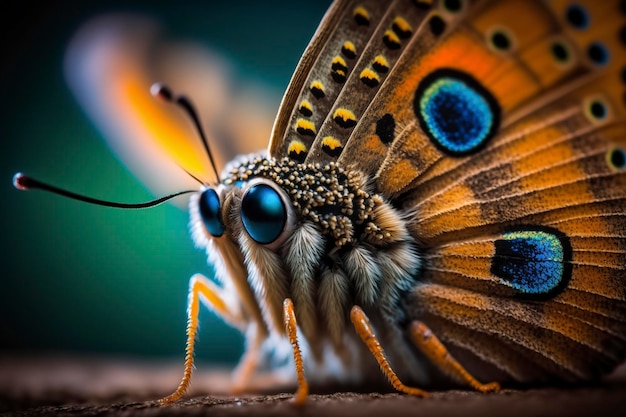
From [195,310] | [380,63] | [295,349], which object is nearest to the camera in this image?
[295,349]

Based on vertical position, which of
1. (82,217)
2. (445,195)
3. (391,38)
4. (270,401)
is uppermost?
(82,217)

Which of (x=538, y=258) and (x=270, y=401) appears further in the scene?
(x=538, y=258)

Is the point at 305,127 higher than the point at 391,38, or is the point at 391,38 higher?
the point at 391,38

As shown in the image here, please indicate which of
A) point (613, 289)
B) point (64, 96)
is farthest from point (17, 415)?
point (64, 96)

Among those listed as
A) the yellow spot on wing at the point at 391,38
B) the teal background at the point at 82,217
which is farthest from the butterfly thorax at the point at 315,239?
the teal background at the point at 82,217

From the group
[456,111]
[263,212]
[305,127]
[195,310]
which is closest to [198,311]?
[195,310]

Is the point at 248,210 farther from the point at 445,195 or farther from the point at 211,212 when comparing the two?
the point at 445,195

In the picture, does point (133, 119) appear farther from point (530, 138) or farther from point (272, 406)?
point (530, 138)

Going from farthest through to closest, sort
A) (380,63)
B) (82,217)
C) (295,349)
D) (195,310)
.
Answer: (82,217), (195,310), (380,63), (295,349)
